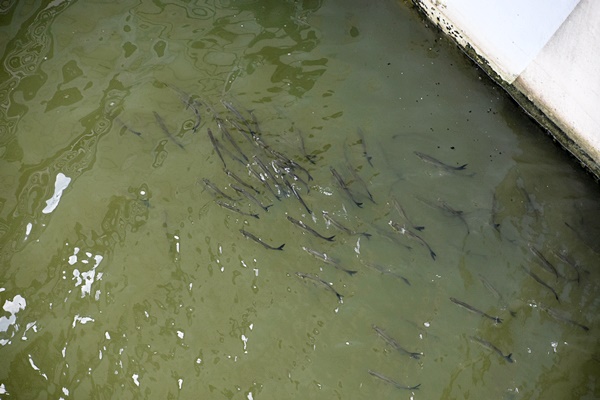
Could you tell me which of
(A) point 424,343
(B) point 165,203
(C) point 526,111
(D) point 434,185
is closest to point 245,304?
(B) point 165,203

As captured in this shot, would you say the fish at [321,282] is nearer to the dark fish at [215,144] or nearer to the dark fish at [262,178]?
the dark fish at [262,178]

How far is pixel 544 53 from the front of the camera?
16.2 feet

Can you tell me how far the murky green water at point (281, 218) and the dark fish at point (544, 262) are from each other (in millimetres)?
18

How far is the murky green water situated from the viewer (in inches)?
189

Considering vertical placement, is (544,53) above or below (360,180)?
above

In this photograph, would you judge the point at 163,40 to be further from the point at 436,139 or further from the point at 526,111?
the point at 526,111

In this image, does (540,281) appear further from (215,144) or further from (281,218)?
(215,144)

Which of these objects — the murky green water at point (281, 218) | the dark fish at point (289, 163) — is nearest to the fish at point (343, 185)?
the murky green water at point (281, 218)

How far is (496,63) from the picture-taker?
17.9 ft

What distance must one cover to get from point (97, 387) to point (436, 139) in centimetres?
354

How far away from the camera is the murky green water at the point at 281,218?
4812 millimetres

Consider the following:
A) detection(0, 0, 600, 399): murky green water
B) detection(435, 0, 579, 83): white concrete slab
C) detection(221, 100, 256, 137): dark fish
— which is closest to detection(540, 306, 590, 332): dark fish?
detection(0, 0, 600, 399): murky green water

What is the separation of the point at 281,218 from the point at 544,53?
Answer: 8.37ft

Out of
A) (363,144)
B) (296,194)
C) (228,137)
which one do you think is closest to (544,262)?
(363,144)
